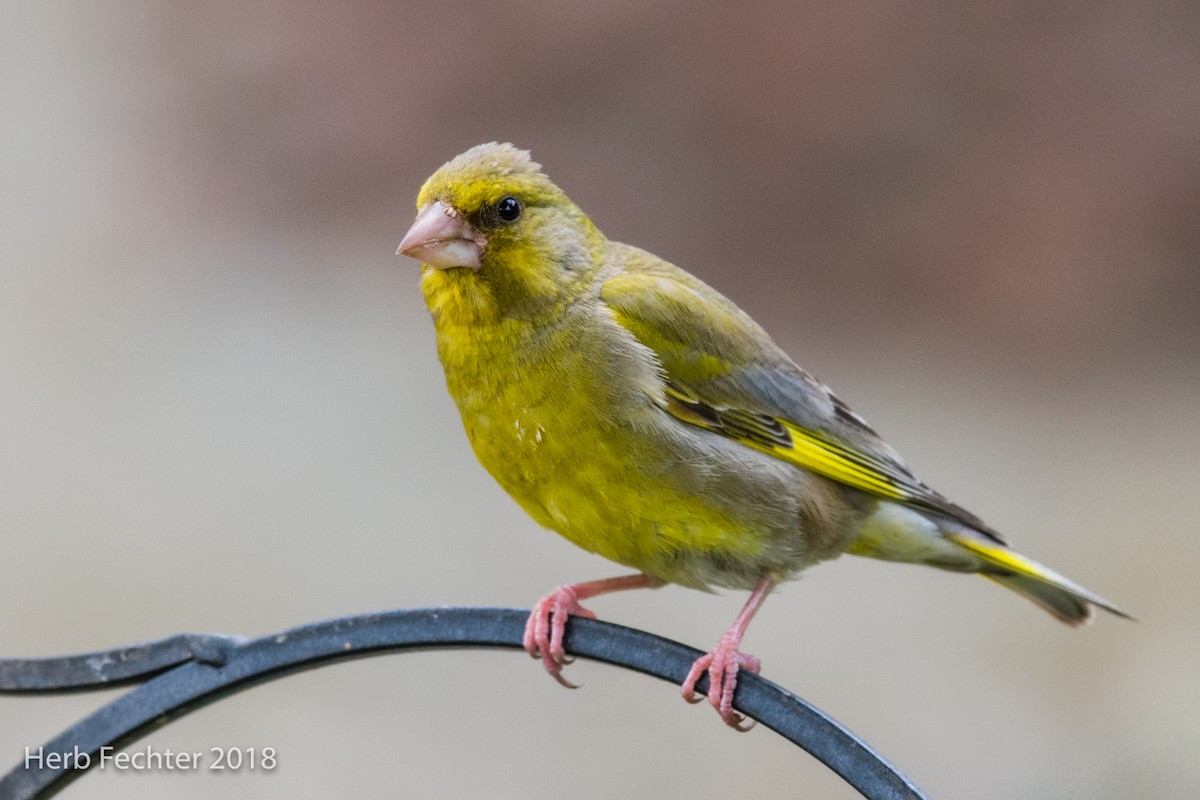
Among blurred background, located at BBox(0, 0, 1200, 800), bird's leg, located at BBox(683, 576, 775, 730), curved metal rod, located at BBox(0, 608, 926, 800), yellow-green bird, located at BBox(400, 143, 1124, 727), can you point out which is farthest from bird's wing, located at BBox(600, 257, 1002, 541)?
blurred background, located at BBox(0, 0, 1200, 800)

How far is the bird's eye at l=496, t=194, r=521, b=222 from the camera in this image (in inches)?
107

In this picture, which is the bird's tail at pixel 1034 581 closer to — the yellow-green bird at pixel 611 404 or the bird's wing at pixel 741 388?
the bird's wing at pixel 741 388

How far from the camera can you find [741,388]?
2.99m

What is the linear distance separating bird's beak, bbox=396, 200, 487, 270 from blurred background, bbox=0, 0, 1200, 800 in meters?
3.52

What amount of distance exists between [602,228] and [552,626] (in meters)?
4.75

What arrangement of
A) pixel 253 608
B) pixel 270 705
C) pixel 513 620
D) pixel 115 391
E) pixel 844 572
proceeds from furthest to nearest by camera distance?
1. pixel 115 391
2. pixel 844 572
3. pixel 253 608
4. pixel 270 705
5. pixel 513 620

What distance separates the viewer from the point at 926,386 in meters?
7.18

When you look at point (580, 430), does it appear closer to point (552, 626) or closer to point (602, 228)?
point (552, 626)

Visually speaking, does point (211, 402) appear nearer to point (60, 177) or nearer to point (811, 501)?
point (60, 177)

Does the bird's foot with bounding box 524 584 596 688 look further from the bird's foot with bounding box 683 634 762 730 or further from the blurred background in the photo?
the blurred background

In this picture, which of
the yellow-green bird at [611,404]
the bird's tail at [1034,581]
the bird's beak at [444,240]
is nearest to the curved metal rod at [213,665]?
the yellow-green bird at [611,404]

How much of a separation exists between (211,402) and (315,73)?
65.4 inches

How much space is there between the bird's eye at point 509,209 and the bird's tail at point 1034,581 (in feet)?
3.79

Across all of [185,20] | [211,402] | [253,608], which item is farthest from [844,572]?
[185,20]
